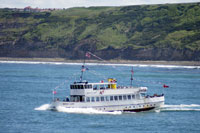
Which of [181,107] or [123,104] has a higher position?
[123,104]

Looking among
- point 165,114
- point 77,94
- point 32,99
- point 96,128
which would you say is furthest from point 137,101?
point 32,99

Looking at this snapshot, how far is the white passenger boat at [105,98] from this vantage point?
66125 millimetres

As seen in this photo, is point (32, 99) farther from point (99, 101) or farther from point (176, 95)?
point (176, 95)

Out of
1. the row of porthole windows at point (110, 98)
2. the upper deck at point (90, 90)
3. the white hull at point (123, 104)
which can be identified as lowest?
the white hull at point (123, 104)

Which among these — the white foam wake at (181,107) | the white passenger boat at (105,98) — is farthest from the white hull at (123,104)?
the white foam wake at (181,107)

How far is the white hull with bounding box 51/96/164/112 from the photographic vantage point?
66.1 meters

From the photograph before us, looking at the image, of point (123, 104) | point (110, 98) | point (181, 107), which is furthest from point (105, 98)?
point (181, 107)

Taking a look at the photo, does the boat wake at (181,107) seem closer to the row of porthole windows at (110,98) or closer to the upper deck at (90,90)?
the row of porthole windows at (110,98)

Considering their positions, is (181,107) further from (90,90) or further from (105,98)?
(90,90)

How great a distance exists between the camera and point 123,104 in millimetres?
68250

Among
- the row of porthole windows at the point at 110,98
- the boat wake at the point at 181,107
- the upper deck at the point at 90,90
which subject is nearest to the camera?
the upper deck at the point at 90,90

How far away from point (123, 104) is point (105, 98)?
2.83 metres

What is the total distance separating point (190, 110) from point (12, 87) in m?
41.4

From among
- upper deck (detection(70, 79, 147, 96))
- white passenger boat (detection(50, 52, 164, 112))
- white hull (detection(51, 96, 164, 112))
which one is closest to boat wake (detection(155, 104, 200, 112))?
white hull (detection(51, 96, 164, 112))
